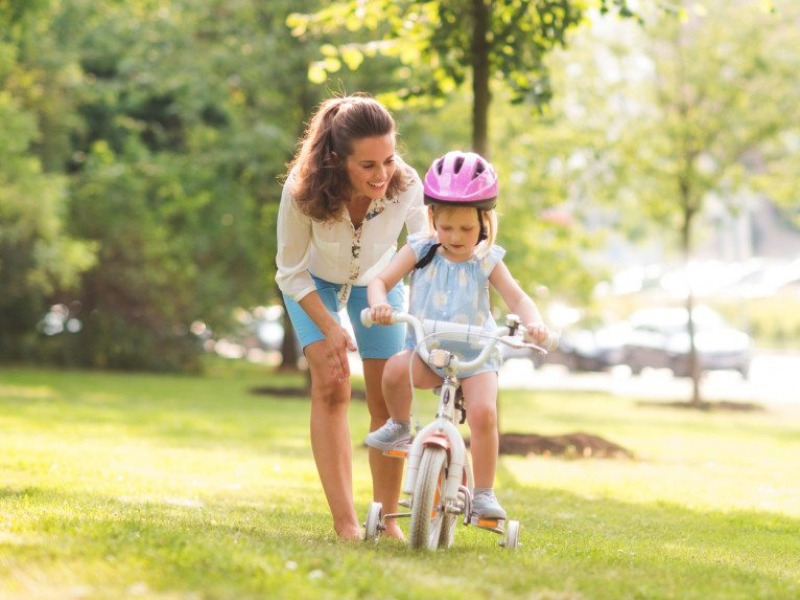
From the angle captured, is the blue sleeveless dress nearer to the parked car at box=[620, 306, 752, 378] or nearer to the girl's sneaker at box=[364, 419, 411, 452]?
the girl's sneaker at box=[364, 419, 411, 452]

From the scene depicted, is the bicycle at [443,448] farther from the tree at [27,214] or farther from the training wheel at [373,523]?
the tree at [27,214]

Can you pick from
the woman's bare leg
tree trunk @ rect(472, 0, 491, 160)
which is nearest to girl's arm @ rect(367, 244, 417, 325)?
the woman's bare leg

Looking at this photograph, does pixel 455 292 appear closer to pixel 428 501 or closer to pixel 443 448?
pixel 443 448

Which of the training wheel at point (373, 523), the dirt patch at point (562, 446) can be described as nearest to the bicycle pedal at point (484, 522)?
the training wheel at point (373, 523)

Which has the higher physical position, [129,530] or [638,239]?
[638,239]

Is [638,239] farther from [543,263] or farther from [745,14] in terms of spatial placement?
[745,14]

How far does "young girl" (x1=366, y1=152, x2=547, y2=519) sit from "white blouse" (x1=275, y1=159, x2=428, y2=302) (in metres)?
0.30

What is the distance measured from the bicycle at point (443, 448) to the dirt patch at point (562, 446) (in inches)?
256

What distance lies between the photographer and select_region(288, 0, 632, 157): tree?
1141 cm

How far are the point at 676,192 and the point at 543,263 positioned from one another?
312 centimetres

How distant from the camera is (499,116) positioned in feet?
72.0

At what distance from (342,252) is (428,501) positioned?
51.0 inches

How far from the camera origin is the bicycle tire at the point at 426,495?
5.43 metres

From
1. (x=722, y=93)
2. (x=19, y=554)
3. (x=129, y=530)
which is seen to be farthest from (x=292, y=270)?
(x=722, y=93)
